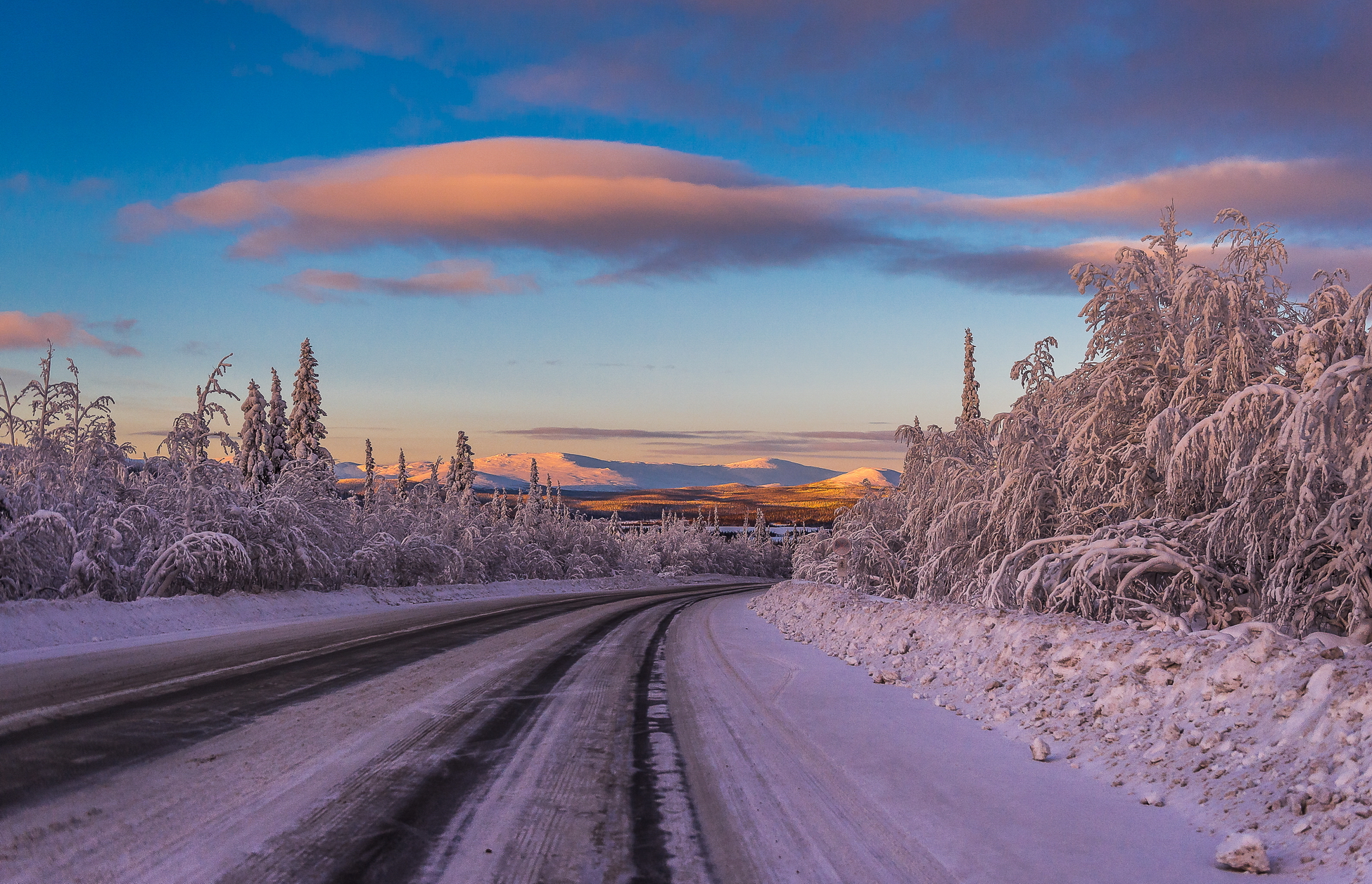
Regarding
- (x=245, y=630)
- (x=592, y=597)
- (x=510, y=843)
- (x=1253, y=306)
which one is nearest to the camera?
(x=510, y=843)

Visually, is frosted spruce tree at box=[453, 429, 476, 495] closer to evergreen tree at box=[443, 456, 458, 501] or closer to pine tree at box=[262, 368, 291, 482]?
evergreen tree at box=[443, 456, 458, 501]

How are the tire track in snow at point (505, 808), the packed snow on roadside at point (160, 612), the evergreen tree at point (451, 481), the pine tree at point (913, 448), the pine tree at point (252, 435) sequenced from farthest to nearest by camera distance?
1. the evergreen tree at point (451, 481)
2. the pine tree at point (252, 435)
3. the pine tree at point (913, 448)
4. the packed snow on roadside at point (160, 612)
5. the tire track in snow at point (505, 808)

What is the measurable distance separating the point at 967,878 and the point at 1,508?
17731 millimetres

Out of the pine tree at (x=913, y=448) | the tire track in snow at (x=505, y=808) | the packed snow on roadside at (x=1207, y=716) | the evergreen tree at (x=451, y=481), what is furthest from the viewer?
the evergreen tree at (x=451, y=481)

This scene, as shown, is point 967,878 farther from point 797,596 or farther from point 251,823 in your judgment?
point 797,596

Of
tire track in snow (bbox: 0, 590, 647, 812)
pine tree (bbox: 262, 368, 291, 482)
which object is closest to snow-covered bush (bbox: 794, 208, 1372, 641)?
tire track in snow (bbox: 0, 590, 647, 812)

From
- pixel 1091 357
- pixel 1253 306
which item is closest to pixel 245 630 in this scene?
pixel 1091 357

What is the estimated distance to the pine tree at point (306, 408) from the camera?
151ft

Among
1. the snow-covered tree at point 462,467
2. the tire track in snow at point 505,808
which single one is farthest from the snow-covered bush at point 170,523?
the snow-covered tree at point 462,467

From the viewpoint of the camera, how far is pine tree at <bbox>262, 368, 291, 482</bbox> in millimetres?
39656

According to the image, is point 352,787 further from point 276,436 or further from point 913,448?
point 276,436

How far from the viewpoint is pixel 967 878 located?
396cm

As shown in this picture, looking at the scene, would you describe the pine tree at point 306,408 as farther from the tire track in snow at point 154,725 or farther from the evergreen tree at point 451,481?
the tire track in snow at point 154,725

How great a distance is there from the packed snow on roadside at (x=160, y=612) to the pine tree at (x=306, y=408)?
19470 millimetres
